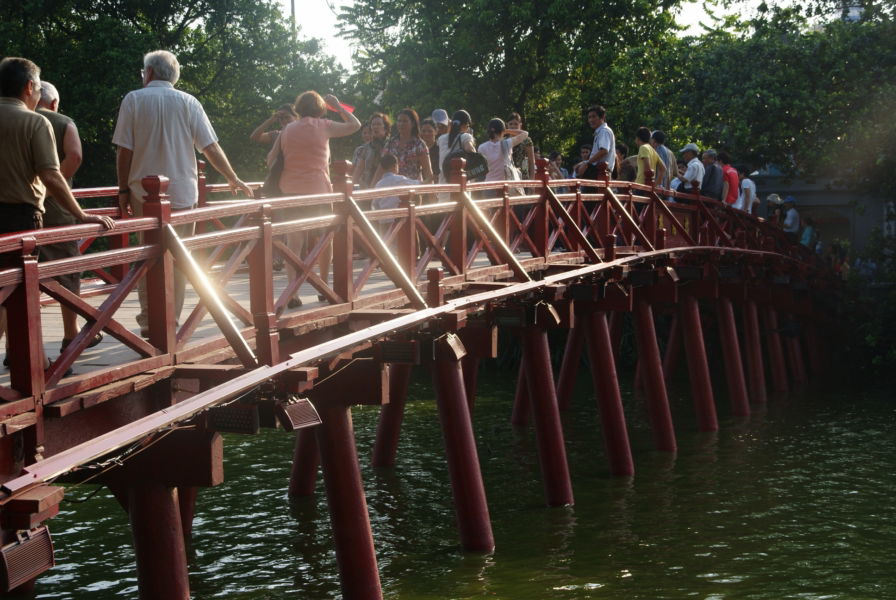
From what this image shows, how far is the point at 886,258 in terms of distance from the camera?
90.0ft

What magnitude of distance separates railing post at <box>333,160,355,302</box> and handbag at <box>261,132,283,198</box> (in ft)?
5.05

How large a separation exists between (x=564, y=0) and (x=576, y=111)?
541cm

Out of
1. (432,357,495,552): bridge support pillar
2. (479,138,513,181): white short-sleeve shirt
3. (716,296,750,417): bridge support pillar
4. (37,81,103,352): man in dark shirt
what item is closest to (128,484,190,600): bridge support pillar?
(37,81,103,352): man in dark shirt

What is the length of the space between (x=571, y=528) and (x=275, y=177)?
4988mm

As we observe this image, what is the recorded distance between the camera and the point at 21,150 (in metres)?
6.95

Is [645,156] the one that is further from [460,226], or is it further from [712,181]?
[460,226]

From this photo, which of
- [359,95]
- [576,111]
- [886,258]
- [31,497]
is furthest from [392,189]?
[359,95]

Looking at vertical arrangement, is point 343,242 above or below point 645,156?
below

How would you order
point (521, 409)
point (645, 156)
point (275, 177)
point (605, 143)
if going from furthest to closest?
point (521, 409), point (645, 156), point (605, 143), point (275, 177)

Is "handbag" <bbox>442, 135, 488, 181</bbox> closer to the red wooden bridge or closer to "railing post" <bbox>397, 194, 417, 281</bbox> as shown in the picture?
the red wooden bridge

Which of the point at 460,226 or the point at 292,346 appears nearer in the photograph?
the point at 292,346

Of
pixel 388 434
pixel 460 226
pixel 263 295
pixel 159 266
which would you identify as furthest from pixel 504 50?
pixel 159 266

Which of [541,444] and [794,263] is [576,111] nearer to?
[794,263]

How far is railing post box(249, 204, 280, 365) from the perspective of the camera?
26.5 feet
